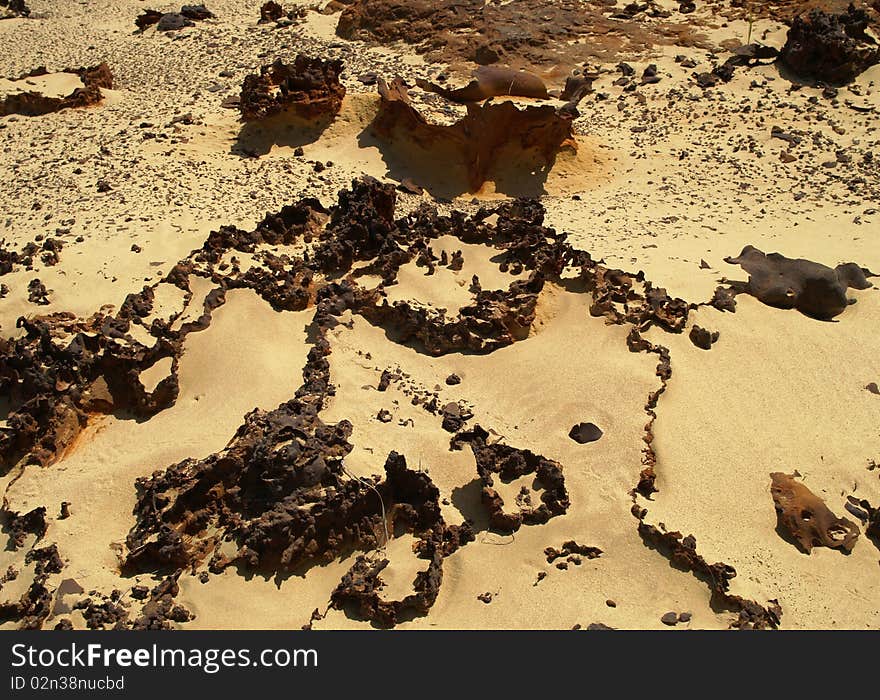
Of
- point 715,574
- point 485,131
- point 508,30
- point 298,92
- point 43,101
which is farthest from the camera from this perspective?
point 508,30

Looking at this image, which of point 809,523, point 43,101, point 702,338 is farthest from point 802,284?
point 43,101

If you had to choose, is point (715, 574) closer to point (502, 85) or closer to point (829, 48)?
point (502, 85)

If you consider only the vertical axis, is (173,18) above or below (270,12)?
below

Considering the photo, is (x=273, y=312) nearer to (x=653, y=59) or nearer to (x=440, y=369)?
(x=440, y=369)

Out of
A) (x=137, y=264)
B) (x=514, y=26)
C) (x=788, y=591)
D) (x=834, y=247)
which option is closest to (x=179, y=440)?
(x=137, y=264)

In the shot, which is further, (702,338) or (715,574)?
(702,338)

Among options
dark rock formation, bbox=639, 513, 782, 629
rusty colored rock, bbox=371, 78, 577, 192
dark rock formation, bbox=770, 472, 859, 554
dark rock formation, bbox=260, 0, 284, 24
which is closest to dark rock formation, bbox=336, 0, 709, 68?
dark rock formation, bbox=260, 0, 284, 24
